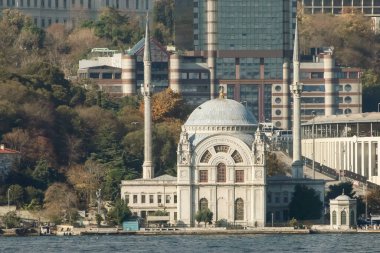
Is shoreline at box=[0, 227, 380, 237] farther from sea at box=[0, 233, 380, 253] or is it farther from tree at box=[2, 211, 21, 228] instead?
sea at box=[0, 233, 380, 253]

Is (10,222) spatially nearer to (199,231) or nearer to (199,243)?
(199,231)

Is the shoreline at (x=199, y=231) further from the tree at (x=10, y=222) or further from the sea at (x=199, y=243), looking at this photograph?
the sea at (x=199, y=243)

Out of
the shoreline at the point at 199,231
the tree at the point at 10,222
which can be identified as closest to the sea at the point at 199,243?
the shoreline at the point at 199,231

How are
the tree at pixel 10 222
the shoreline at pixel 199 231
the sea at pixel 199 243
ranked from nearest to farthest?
the sea at pixel 199 243 → the shoreline at pixel 199 231 → the tree at pixel 10 222

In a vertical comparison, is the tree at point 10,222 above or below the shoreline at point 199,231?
above

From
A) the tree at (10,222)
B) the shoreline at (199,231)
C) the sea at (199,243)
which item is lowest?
the sea at (199,243)

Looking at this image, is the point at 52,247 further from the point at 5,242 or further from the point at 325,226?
the point at 325,226

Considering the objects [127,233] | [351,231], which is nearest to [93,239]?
[127,233]

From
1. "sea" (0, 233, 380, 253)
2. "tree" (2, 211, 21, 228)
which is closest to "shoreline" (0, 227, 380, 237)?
"tree" (2, 211, 21, 228)

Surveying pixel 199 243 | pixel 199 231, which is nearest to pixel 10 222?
pixel 199 231
